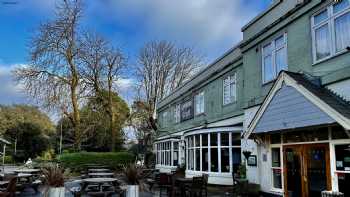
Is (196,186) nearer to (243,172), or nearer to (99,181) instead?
(243,172)

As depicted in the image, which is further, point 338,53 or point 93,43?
point 93,43

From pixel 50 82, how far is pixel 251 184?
69.7 ft

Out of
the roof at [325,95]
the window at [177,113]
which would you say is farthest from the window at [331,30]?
the window at [177,113]

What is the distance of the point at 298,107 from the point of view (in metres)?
10.9

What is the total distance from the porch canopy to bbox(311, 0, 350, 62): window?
3.18ft

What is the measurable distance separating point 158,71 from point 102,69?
30.0 feet

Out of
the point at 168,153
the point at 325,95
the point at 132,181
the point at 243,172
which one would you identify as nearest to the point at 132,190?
the point at 132,181

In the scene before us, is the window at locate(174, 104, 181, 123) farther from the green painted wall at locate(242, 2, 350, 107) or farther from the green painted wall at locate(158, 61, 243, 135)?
the green painted wall at locate(242, 2, 350, 107)

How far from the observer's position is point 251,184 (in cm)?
1398

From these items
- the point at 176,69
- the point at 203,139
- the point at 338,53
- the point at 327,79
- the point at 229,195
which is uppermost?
the point at 176,69

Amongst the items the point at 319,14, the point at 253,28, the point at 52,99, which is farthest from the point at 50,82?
the point at 319,14

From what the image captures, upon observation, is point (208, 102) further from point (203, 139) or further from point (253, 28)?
point (253, 28)

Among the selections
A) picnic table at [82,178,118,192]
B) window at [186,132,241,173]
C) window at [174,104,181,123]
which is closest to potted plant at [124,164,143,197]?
picnic table at [82,178,118,192]

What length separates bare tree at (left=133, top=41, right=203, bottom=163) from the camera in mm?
40312
